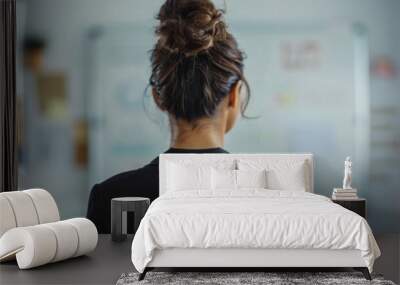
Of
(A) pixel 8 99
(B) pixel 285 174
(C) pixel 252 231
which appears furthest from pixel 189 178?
(A) pixel 8 99

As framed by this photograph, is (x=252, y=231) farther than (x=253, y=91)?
No

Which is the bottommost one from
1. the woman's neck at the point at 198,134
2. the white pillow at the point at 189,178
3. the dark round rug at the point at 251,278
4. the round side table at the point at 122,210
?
the dark round rug at the point at 251,278

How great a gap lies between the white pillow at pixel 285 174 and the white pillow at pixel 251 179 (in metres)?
0.12

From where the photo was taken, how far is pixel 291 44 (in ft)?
24.4

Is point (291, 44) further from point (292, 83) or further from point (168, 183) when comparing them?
point (168, 183)

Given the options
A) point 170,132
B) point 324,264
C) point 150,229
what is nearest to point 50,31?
point 170,132

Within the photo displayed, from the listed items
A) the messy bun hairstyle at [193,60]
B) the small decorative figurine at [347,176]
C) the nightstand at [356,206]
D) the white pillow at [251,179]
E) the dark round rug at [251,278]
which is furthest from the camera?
the messy bun hairstyle at [193,60]

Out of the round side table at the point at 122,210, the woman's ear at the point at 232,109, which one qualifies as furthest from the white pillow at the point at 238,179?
the woman's ear at the point at 232,109

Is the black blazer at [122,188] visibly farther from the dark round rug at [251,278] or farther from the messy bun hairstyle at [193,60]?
the dark round rug at [251,278]

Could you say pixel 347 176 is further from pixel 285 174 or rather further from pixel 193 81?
pixel 193 81

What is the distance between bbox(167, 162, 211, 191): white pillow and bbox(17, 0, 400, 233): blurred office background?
65 centimetres

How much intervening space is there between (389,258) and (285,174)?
139 cm

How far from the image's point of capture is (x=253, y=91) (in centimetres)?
745

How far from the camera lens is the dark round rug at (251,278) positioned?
4820 millimetres
